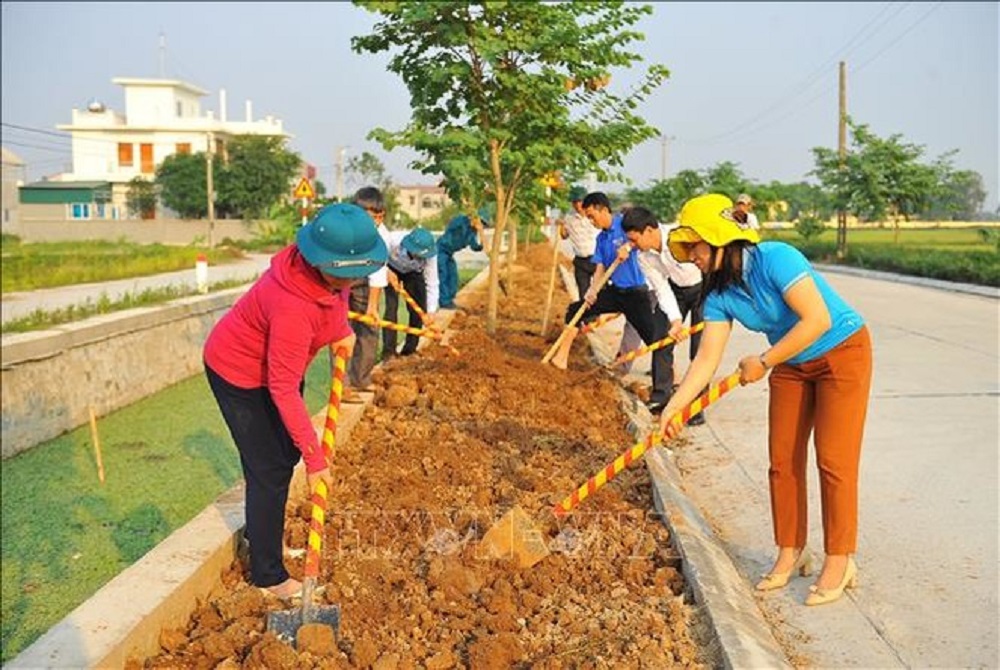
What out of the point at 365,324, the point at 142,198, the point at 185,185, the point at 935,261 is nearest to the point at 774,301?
the point at 365,324

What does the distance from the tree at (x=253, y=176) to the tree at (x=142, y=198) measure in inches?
268

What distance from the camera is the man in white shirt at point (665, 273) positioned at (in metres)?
6.82

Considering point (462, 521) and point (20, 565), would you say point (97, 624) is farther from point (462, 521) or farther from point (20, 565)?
point (20, 565)

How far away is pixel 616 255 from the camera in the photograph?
8.34m

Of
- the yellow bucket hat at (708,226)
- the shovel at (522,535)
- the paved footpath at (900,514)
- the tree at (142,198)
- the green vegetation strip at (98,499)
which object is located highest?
the tree at (142,198)

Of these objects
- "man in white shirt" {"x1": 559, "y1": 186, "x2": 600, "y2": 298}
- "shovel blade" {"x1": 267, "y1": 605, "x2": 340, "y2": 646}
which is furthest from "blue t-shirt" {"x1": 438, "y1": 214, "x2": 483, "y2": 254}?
"shovel blade" {"x1": 267, "y1": 605, "x2": 340, "y2": 646}

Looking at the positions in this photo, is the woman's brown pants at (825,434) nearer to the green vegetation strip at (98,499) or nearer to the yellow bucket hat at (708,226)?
the yellow bucket hat at (708,226)

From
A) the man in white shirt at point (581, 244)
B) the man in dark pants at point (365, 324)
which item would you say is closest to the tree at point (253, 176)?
the man in white shirt at point (581, 244)

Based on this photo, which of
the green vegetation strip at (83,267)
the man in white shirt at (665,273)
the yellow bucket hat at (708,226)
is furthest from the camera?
the green vegetation strip at (83,267)

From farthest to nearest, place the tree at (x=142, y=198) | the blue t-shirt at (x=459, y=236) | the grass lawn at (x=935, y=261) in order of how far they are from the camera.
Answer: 1. the tree at (x=142, y=198)
2. the grass lawn at (x=935, y=261)
3. the blue t-shirt at (x=459, y=236)

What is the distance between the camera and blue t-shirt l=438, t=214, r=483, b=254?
12625mm

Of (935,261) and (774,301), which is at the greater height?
(774,301)

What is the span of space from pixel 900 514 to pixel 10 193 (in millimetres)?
55859

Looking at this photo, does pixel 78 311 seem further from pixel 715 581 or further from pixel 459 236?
pixel 715 581
